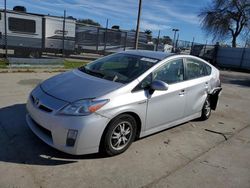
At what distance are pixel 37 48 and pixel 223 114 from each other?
1364cm

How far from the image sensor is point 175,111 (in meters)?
4.48

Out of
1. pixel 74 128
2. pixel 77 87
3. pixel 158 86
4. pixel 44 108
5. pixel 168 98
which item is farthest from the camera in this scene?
pixel 168 98

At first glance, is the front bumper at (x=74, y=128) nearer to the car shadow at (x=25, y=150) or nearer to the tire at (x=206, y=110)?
the car shadow at (x=25, y=150)

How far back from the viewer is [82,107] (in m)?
3.26

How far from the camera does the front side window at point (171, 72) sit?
419 centimetres

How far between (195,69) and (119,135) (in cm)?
244

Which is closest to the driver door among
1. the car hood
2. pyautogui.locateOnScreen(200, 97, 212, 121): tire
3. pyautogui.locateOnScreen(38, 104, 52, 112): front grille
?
the car hood

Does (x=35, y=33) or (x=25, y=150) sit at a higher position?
(x=35, y=33)

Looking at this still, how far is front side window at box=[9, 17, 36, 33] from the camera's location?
50.2 feet

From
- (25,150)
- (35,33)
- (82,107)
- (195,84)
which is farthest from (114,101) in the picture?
(35,33)

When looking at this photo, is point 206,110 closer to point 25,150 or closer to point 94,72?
point 94,72

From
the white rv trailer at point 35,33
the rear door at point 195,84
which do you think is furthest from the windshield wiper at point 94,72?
the white rv trailer at point 35,33

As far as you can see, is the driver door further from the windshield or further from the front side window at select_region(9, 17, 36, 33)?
the front side window at select_region(9, 17, 36, 33)

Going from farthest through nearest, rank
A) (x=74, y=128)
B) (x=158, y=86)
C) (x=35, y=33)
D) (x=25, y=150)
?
(x=35, y=33), (x=158, y=86), (x=25, y=150), (x=74, y=128)
